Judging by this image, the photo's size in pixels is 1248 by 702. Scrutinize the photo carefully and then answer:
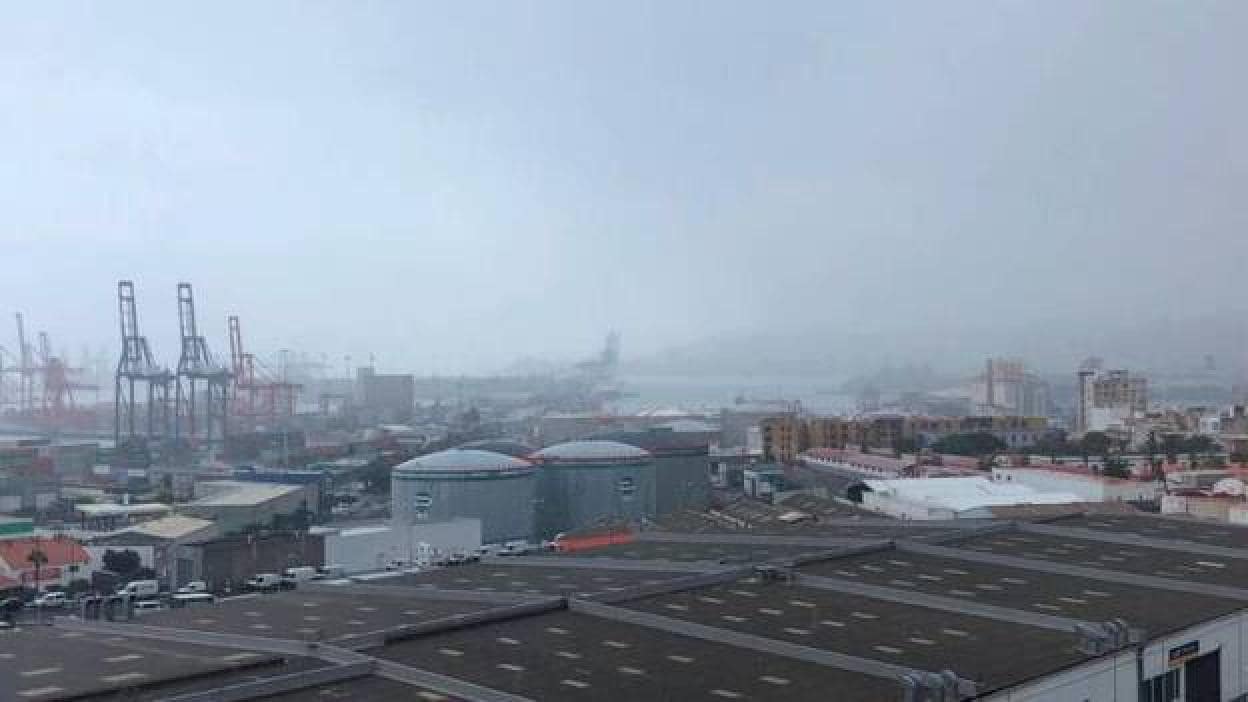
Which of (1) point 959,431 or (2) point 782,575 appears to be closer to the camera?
(2) point 782,575

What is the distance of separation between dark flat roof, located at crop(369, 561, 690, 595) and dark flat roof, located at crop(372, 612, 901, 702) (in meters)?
0.81

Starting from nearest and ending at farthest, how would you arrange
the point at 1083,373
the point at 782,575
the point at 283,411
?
the point at 782,575, the point at 1083,373, the point at 283,411

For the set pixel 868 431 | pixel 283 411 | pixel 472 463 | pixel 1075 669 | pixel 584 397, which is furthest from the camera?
pixel 584 397

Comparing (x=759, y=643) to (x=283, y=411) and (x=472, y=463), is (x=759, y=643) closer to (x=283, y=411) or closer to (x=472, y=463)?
(x=472, y=463)

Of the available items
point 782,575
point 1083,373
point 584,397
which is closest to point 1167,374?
point 584,397

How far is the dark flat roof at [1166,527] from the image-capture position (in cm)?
632

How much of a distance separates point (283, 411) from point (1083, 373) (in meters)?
18.5

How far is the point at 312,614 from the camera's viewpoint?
14.9 feet

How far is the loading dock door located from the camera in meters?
4.12

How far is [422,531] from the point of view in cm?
894

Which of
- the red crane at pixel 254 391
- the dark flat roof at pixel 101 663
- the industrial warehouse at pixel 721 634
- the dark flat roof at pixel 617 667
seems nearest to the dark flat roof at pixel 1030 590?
the industrial warehouse at pixel 721 634

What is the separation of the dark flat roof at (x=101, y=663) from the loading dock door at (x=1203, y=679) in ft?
9.43

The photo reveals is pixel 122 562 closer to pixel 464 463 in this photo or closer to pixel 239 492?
pixel 464 463

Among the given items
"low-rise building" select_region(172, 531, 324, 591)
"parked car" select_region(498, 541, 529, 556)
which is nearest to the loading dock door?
"parked car" select_region(498, 541, 529, 556)
